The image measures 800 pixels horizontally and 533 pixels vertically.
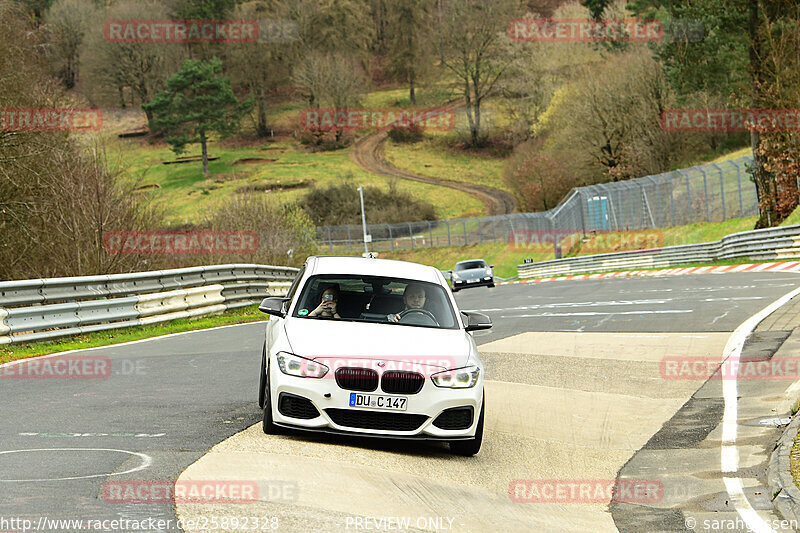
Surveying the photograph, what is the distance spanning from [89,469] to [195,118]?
4179 inches

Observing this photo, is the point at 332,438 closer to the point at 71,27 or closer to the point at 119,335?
the point at 119,335

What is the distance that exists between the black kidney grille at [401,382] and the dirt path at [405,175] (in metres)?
86.6

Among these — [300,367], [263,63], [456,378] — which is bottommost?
[456,378]

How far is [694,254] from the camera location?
38.4m

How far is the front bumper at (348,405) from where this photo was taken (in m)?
7.59

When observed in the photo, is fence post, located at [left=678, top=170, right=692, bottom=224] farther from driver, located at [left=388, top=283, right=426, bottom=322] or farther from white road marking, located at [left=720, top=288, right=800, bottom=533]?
driver, located at [left=388, top=283, right=426, bottom=322]

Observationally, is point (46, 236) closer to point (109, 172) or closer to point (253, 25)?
point (109, 172)

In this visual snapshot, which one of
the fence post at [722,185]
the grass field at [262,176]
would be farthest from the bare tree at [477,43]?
the fence post at [722,185]

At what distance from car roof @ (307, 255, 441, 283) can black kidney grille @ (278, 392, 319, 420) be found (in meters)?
1.87

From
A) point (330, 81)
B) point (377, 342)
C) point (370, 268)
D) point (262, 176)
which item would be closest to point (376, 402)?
point (377, 342)

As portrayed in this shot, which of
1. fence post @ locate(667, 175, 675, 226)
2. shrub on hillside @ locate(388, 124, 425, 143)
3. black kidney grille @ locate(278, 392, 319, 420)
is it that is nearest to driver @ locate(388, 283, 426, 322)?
black kidney grille @ locate(278, 392, 319, 420)

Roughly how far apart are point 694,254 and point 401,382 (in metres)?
33.0

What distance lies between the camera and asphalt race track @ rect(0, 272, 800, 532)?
601 cm

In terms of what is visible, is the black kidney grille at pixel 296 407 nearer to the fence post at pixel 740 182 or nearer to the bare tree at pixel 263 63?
the fence post at pixel 740 182
